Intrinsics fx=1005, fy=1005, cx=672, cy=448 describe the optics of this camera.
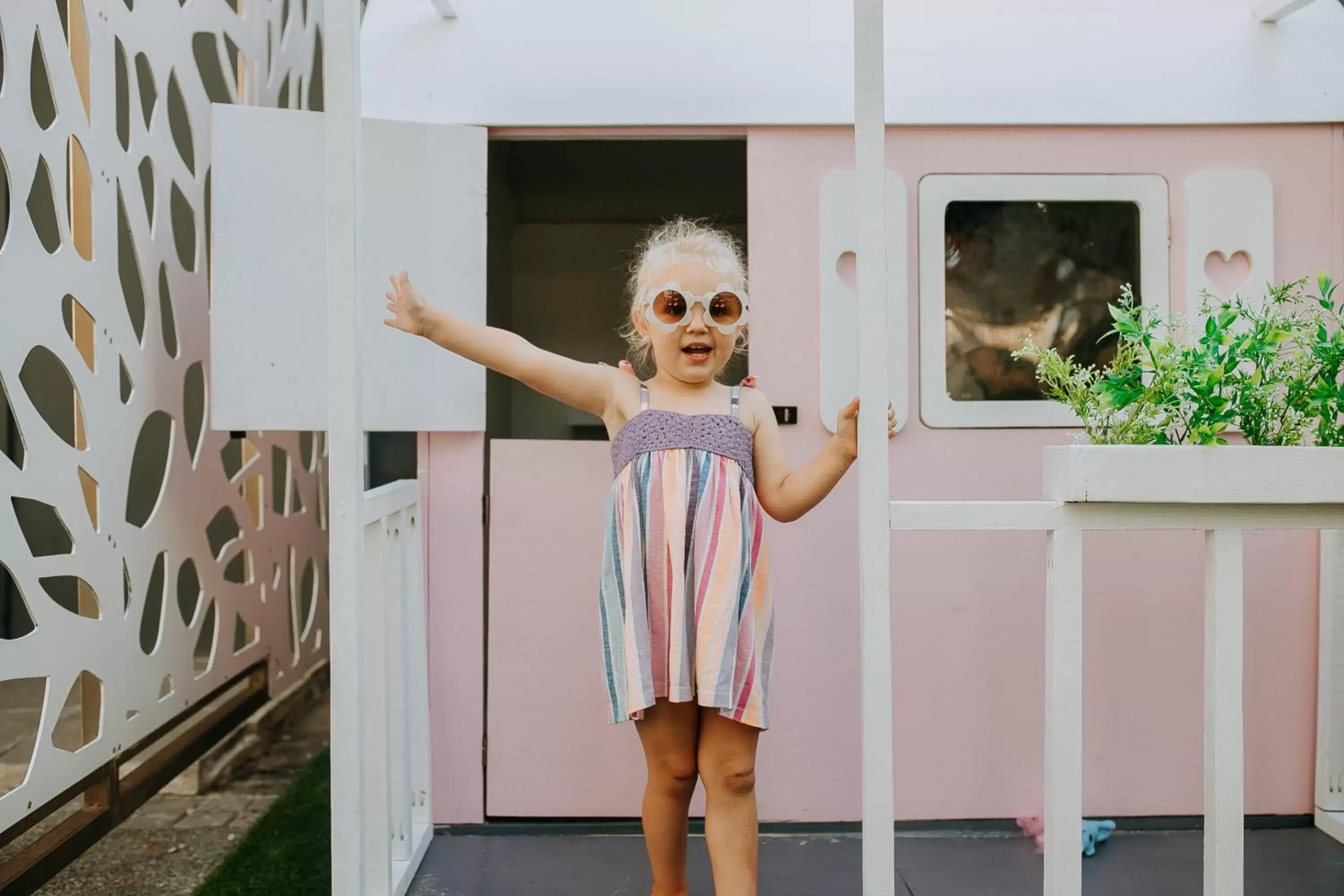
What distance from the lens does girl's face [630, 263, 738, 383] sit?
2117 mm

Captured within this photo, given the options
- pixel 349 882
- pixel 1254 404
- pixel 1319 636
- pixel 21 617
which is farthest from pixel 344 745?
pixel 21 617

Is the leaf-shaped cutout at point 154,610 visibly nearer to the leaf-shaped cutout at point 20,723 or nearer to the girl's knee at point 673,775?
the leaf-shaped cutout at point 20,723

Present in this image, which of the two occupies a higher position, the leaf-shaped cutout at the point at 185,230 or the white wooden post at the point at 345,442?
the leaf-shaped cutout at the point at 185,230

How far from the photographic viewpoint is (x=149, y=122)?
3111 mm

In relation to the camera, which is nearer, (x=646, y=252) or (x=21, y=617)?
(x=646, y=252)

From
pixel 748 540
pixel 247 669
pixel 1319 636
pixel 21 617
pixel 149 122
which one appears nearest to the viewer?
pixel 748 540

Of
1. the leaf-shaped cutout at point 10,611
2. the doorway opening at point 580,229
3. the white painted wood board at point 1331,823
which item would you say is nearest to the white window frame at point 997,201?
the white painted wood board at point 1331,823

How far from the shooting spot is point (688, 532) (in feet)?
6.74

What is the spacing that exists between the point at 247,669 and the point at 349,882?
7.24ft

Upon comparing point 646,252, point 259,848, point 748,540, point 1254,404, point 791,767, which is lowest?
point 259,848

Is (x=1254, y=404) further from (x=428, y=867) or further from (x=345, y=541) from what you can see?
(x=428, y=867)

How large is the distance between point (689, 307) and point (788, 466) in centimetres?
43

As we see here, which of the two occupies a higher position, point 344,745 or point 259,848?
point 344,745

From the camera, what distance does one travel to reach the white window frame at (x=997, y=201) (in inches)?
112
